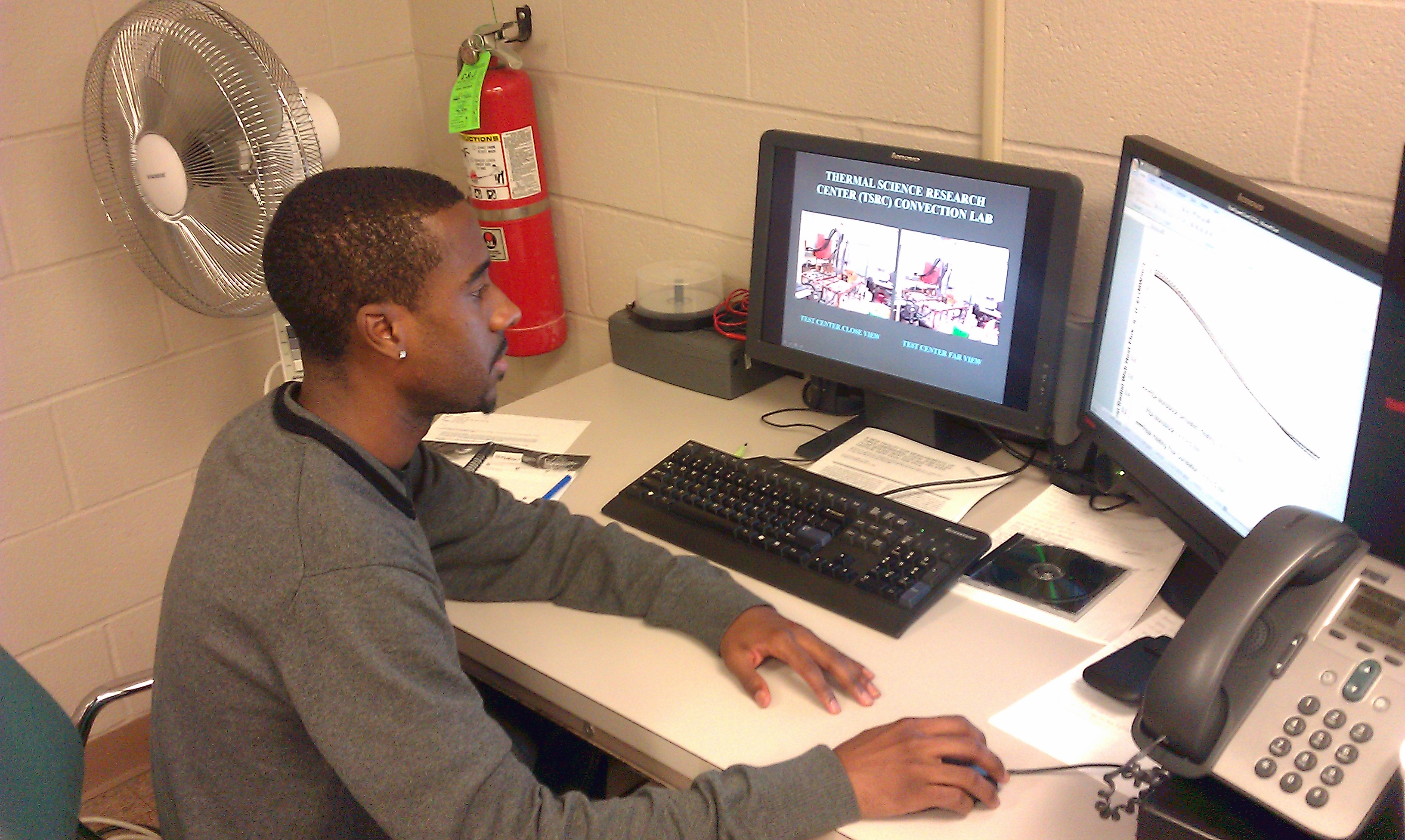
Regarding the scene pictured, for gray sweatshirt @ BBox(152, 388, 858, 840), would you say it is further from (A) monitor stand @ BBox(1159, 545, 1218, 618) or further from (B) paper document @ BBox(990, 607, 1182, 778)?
(A) monitor stand @ BBox(1159, 545, 1218, 618)

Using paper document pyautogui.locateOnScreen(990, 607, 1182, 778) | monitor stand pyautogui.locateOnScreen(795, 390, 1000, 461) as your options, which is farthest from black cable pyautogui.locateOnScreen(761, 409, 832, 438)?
paper document pyautogui.locateOnScreen(990, 607, 1182, 778)

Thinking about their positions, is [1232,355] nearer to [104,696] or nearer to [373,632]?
[373,632]

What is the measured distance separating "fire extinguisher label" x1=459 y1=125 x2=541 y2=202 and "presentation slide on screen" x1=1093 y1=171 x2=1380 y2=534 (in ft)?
3.85

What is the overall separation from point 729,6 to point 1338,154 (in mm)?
936

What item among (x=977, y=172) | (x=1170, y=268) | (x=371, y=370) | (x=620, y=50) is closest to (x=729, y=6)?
(x=620, y=50)

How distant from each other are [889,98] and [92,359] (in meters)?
1.43

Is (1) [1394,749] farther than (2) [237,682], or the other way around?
(2) [237,682]

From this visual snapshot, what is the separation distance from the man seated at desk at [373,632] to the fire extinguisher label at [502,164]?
100 cm

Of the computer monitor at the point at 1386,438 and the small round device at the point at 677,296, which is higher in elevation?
the computer monitor at the point at 1386,438

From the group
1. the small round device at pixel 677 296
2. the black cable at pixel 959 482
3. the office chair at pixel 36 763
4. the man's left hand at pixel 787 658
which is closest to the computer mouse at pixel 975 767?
the man's left hand at pixel 787 658

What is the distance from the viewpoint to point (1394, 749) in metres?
0.73

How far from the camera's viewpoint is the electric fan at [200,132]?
5.29 ft

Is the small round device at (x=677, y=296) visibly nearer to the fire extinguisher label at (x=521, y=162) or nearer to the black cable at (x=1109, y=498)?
the fire extinguisher label at (x=521, y=162)

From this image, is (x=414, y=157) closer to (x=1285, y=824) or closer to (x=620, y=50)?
(x=620, y=50)
